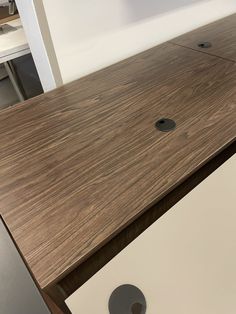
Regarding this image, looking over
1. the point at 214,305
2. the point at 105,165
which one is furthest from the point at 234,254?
the point at 105,165

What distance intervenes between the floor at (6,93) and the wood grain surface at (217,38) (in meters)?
1.57

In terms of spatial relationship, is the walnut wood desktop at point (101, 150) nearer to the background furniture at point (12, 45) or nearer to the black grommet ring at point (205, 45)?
the black grommet ring at point (205, 45)

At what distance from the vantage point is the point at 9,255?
1.84ft

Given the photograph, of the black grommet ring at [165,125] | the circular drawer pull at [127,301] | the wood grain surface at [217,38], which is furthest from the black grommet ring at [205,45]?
the circular drawer pull at [127,301]

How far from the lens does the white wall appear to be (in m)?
0.97

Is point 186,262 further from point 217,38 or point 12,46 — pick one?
point 12,46

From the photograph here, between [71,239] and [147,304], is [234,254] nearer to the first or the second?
[147,304]

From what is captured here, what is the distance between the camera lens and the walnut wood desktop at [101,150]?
540mm

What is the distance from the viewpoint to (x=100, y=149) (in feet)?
2.37

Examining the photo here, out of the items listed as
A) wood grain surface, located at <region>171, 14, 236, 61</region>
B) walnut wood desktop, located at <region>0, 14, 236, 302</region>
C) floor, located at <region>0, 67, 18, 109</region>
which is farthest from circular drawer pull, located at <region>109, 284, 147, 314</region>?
floor, located at <region>0, 67, 18, 109</region>

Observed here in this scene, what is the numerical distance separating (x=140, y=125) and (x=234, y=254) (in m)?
0.43

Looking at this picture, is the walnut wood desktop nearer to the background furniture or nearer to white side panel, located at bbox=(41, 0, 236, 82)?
white side panel, located at bbox=(41, 0, 236, 82)

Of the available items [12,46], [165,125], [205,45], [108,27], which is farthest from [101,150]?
[12,46]

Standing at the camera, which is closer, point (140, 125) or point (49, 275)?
point (49, 275)
